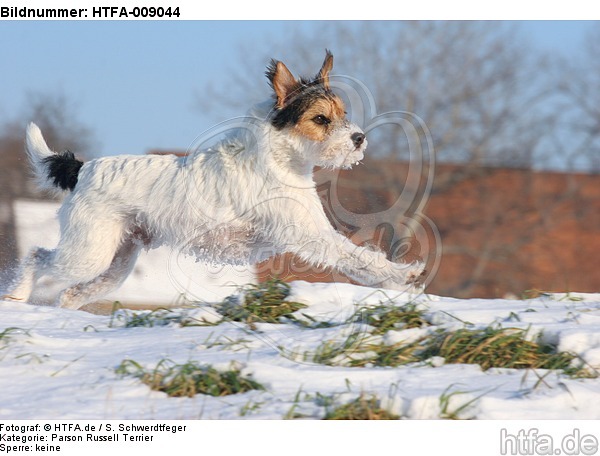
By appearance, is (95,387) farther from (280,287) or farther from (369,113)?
(369,113)

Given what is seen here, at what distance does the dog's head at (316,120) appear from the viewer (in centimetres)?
552

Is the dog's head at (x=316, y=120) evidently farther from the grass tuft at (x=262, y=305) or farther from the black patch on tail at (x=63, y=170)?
the black patch on tail at (x=63, y=170)

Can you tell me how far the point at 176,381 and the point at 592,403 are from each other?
5.91ft

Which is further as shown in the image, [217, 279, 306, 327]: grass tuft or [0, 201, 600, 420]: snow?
[217, 279, 306, 327]: grass tuft

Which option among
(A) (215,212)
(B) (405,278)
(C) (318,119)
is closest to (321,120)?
(C) (318,119)

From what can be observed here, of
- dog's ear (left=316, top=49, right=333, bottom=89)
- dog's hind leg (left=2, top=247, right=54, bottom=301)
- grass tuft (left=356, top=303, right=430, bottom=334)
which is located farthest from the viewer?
dog's hind leg (left=2, top=247, right=54, bottom=301)

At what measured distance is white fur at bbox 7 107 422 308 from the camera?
18.2ft

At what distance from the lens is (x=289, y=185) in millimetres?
5680

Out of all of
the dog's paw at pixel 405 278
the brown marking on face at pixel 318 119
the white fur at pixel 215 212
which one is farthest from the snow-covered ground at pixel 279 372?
the brown marking on face at pixel 318 119

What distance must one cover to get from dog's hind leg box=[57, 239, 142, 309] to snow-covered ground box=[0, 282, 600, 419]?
118 centimetres

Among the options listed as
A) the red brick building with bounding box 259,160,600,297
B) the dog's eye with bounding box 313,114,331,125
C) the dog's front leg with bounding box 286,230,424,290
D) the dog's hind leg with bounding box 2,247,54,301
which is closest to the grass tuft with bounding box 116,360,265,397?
the dog's front leg with bounding box 286,230,424,290

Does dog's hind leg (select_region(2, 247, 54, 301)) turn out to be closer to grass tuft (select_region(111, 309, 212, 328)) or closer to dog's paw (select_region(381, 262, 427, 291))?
grass tuft (select_region(111, 309, 212, 328))

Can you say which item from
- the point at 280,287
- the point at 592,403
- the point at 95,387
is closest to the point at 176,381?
the point at 95,387

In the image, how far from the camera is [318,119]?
18.4ft
